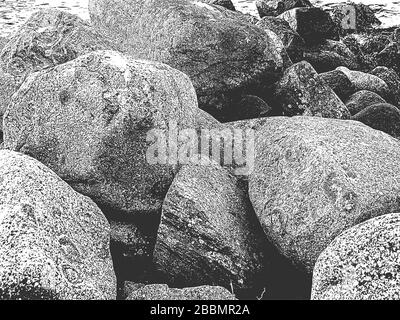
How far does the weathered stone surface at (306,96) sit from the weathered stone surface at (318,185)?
94.7 inches

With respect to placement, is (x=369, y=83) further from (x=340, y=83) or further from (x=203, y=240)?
(x=203, y=240)

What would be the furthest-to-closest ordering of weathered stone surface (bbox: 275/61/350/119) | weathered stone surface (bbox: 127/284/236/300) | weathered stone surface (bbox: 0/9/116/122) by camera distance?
weathered stone surface (bbox: 275/61/350/119) < weathered stone surface (bbox: 0/9/116/122) < weathered stone surface (bbox: 127/284/236/300)

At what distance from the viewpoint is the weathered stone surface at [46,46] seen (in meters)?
8.16

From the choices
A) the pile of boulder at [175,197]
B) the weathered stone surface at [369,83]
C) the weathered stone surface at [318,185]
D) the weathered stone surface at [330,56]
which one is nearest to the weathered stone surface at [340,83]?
the weathered stone surface at [369,83]

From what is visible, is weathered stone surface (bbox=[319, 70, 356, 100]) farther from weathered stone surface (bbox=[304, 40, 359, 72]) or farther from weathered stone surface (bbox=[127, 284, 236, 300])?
weathered stone surface (bbox=[127, 284, 236, 300])

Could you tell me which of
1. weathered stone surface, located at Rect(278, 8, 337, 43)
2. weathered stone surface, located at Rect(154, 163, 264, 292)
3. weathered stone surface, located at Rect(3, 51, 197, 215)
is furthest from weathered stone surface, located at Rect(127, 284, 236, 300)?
weathered stone surface, located at Rect(278, 8, 337, 43)

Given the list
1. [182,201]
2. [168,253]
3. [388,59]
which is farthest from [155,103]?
[388,59]

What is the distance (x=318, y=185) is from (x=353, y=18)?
1598cm

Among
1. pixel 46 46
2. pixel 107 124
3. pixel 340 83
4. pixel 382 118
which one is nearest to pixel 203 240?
pixel 107 124

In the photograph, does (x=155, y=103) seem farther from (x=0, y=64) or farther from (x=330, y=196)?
(x=0, y=64)

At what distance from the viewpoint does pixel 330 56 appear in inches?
540

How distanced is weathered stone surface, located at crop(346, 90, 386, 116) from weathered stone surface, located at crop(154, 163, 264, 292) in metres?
4.62

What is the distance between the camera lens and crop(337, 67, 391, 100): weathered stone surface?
11.9 metres

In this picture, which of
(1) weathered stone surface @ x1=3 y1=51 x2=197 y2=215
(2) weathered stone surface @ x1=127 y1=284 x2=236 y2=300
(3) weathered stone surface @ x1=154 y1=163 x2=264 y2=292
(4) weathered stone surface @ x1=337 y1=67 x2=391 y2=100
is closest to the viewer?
(2) weathered stone surface @ x1=127 y1=284 x2=236 y2=300
